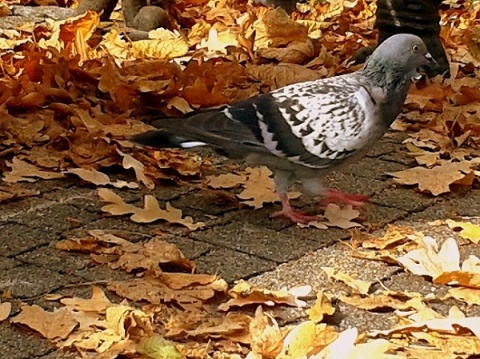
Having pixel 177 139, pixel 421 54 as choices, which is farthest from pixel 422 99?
pixel 177 139

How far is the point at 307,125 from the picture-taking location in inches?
152

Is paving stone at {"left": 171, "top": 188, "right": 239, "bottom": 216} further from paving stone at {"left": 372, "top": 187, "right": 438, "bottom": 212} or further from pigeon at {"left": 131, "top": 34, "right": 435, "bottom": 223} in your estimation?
paving stone at {"left": 372, "top": 187, "right": 438, "bottom": 212}

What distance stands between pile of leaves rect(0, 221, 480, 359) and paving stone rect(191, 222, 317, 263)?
0.20m

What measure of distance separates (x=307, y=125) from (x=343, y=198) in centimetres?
32

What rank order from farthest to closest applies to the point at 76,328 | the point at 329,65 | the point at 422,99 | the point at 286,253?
the point at 329,65
the point at 422,99
the point at 286,253
the point at 76,328

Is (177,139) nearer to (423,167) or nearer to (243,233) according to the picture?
(243,233)

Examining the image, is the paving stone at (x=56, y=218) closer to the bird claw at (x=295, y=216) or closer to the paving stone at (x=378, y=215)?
the bird claw at (x=295, y=216)

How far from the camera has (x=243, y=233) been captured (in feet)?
12.1

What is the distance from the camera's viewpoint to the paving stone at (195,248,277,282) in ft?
10.7

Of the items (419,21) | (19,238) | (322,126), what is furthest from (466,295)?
(419,21)

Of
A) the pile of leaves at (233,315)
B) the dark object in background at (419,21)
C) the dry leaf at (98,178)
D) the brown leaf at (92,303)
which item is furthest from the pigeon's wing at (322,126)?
the dark object in background at (419,21)

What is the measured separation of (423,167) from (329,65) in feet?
5.46

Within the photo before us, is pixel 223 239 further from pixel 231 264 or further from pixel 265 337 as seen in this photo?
pixel 265 337

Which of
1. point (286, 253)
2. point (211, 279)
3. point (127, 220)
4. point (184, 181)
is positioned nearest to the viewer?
point (211, 279)
